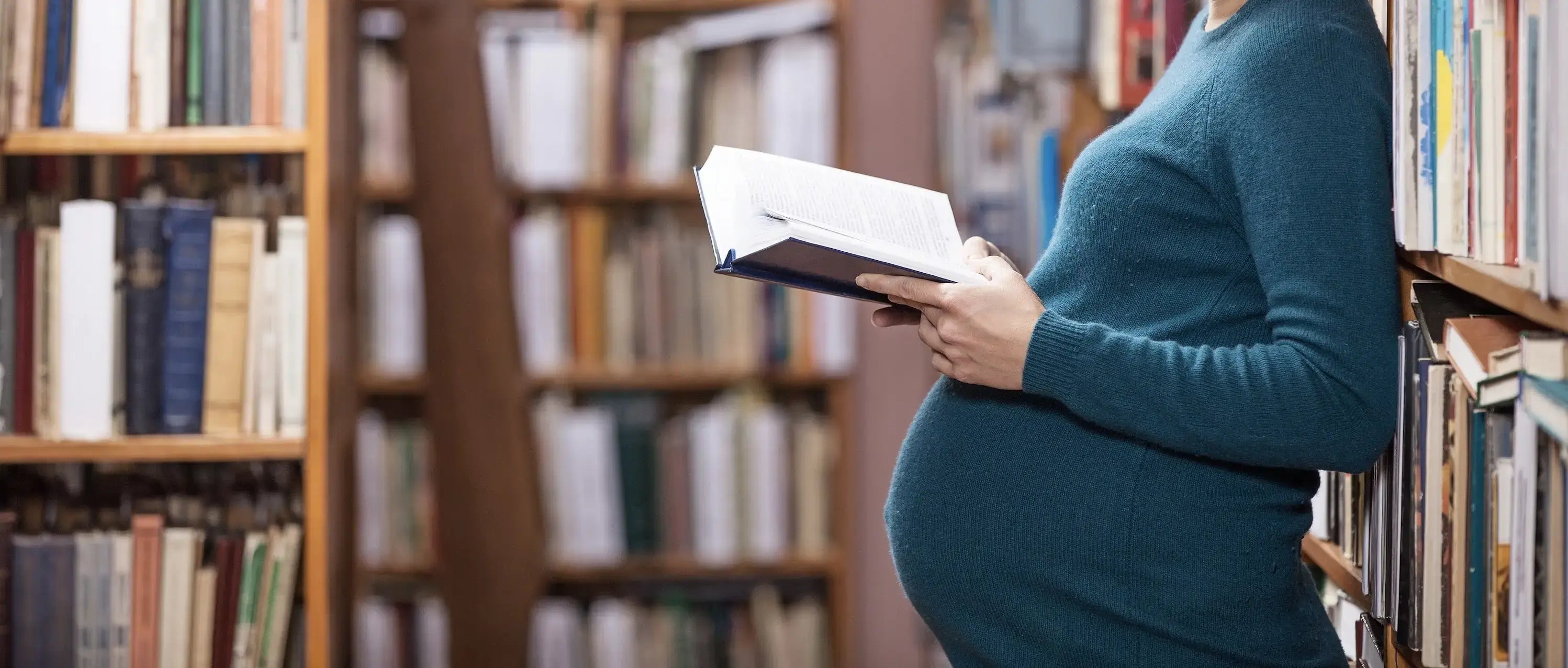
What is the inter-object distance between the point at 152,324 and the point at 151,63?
30 centimetres

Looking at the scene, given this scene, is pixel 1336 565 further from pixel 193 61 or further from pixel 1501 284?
pixel 193 61

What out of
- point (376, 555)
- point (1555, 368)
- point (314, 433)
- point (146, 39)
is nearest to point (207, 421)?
point (314, 433)

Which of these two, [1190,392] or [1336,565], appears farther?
[1336,565]

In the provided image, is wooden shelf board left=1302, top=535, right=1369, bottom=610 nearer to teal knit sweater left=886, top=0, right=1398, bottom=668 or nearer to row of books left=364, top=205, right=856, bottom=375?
teal knit sweater left=886, top=0, right=1398, bottom=668

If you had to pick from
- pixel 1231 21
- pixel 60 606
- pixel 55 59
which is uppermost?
pixel 55 59

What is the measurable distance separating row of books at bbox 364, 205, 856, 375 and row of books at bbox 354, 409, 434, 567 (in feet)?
0.45

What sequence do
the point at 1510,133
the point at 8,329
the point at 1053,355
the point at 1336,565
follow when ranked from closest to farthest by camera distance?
the point at 1510,133, the point at 1053,355, the point at 1336,565, the point at 8,329

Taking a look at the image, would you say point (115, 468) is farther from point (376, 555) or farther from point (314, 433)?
point (376, 555)

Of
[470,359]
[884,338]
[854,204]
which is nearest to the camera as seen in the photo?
[854,204]

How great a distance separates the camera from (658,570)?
8.10ft

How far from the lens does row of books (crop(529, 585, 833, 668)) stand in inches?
96.5

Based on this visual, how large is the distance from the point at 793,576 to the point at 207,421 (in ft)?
4.65

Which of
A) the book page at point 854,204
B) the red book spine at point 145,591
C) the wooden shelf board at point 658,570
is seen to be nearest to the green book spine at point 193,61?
the red book spine at point 145,591

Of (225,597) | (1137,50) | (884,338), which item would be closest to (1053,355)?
(1137,50)
